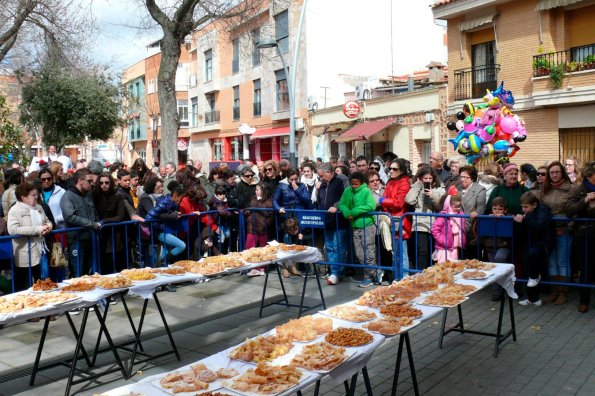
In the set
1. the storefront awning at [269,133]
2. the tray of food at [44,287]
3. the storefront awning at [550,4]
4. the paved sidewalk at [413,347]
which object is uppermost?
the storefront awning at [550,4]

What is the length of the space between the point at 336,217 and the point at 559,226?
324cm

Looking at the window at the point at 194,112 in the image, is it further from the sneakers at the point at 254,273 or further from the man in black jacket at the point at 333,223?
the man in black jacket at the point at 333,223

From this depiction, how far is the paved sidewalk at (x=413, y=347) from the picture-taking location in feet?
17.4

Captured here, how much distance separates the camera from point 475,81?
21.6 metres

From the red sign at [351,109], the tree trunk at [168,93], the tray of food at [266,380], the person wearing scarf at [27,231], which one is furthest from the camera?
the red sign at [351,109]

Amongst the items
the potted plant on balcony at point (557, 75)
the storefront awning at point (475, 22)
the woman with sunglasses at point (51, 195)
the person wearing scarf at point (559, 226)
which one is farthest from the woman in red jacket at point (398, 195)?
the storefront awning at point (475, 22)

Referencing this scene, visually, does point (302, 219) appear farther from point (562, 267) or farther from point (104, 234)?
point (562, 267)

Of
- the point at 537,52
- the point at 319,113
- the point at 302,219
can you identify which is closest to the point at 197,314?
the point at 302,219

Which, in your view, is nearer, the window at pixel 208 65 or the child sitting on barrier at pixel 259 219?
the child sitting on barrier at pixel 259 219

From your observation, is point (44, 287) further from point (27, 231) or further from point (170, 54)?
point (170, 54)

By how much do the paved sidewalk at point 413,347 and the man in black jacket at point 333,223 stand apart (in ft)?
1.73

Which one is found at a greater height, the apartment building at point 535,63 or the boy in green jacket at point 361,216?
the apartment building at point 535,63

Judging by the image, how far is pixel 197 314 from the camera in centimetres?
801

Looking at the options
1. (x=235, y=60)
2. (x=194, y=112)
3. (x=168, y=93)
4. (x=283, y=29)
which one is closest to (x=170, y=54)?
(x=168, y=93)
